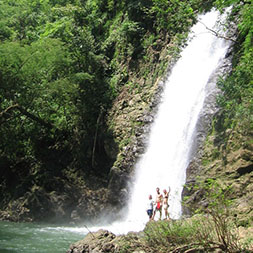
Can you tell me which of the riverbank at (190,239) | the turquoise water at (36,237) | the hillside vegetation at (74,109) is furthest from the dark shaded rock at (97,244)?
the hillside vegetation at (74,109)

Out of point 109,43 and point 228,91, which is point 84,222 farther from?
point 109,43

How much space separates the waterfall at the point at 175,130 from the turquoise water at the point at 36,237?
2069 mm

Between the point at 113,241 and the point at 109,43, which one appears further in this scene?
the point at 109,43

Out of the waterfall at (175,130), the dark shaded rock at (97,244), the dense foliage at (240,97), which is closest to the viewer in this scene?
the dark shaded rock at (97,244)

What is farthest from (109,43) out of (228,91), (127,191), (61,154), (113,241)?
(113,241)

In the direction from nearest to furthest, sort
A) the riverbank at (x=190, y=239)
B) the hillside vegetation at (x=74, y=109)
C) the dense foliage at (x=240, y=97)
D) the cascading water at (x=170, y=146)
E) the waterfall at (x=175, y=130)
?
1. the riverbank at (x=190, y=239)
2. the dense foliage at (x=240, y=97)
3. the cascading water at (x=170, y=146)
4. the waterfall at (x=175, y=130)
5. the hillside vegetation at (x=74, y=109)

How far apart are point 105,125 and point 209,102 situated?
7938 mm

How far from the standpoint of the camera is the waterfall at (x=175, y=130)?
16469 millimetres

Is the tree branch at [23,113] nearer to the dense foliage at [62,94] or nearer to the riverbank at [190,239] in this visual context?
the dense foliage at [62,94]

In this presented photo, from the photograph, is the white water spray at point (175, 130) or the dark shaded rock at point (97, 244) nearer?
the dark shaded rock at point (97, 244)

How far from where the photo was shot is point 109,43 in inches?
1048

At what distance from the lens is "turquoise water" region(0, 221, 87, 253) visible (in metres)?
12.7

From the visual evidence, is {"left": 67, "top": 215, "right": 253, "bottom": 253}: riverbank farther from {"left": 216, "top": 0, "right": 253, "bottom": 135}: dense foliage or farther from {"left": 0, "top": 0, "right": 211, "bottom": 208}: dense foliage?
{"left": 0, "top": 0, "right": 211, "bottom": 208}: dense foliage

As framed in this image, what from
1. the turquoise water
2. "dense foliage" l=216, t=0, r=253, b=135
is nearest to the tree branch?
the turquoise water
